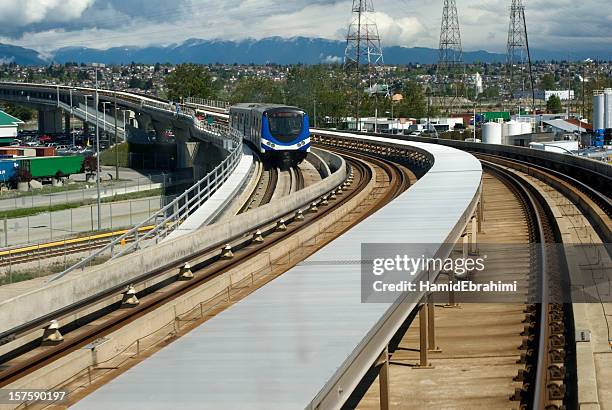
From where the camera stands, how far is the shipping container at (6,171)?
7938 centimetres

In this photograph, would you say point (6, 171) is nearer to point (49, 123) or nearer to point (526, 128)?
point (526, 128)

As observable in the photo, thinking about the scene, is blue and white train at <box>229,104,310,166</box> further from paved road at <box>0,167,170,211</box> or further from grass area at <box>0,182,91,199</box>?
grass area at <box>0,182,91,199</box>

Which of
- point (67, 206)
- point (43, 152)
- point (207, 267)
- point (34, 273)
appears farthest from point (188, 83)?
point (207, 267)

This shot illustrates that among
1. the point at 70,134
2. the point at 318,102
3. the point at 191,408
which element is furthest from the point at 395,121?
the point at 191,408

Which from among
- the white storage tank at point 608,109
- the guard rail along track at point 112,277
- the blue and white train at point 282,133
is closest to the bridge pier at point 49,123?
the white storage tank at point 608,109

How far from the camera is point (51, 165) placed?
278 feet

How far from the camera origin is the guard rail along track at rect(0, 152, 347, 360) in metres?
13.6

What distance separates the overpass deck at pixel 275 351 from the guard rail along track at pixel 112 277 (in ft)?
12.0

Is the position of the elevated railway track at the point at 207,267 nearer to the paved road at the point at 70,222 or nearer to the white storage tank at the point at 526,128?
the paved road at the point at 70,222

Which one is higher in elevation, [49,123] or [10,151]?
[49,123]

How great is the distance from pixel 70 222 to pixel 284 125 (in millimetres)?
12918

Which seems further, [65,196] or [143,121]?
[143,121]

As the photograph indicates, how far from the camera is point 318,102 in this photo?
127m

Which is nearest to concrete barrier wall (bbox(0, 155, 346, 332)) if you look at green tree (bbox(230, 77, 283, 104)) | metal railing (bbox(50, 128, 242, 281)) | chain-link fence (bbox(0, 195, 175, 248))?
metal railing (bbox(50, 128, 242, 281))
